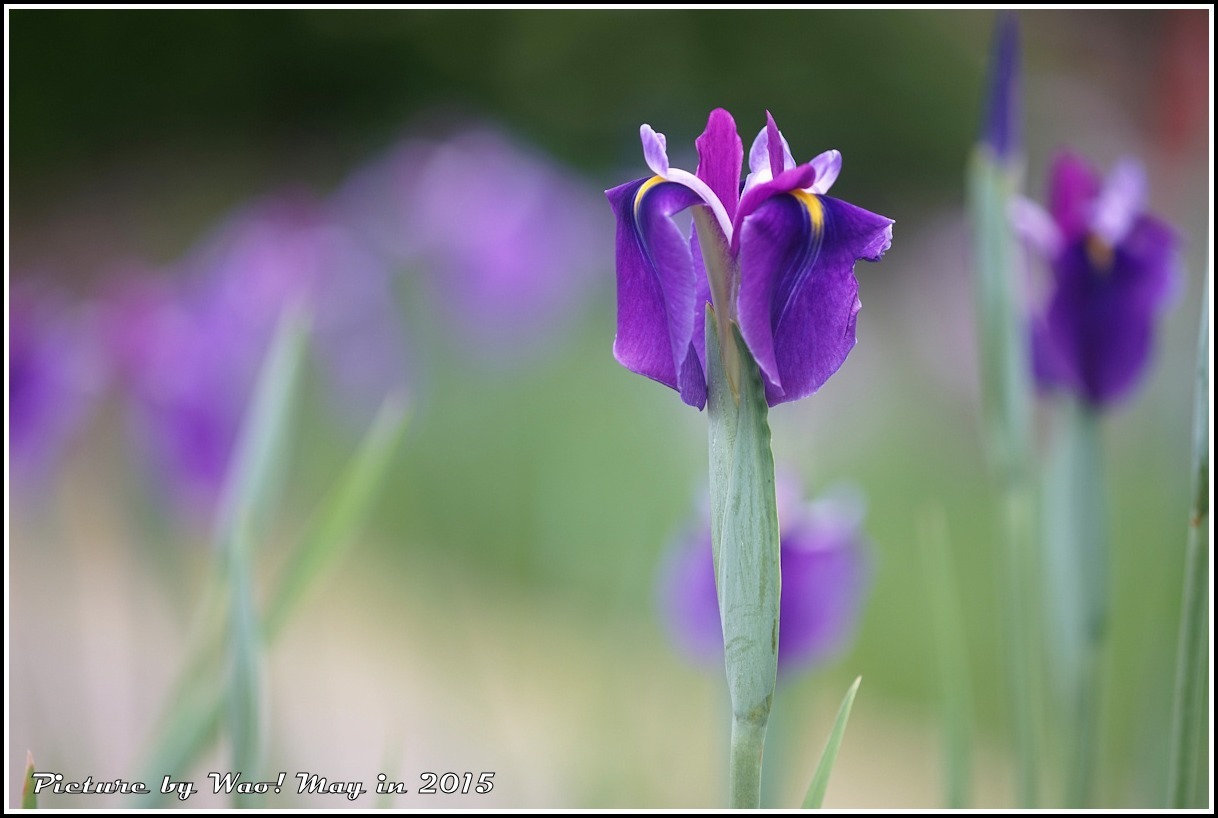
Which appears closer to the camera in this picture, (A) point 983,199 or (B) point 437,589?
(A) point 983,199

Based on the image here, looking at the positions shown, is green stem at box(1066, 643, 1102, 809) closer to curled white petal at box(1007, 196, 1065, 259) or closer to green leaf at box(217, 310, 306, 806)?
curled white petal at box(1007, 196, 1065, 259)

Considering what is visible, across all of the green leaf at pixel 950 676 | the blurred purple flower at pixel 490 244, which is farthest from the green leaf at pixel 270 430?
the blurred purple flower at pixel 490 244

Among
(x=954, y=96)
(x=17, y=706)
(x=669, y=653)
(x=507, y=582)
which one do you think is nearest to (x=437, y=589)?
(x=507, y=582)

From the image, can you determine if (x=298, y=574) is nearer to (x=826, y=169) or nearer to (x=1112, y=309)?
(x=826, y=169)

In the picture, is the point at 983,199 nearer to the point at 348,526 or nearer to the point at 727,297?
the point at 727,297

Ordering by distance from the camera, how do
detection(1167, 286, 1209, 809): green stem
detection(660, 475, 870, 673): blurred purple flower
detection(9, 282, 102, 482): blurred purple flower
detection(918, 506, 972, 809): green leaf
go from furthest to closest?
detection(9, 282, 102, 482): blurred purple flower < detection(660, 475, 870, 673): blurred purple flower < detection(918, 506, 972, 809): green leaf < detection(1167, 286, 1209, 809): green stem

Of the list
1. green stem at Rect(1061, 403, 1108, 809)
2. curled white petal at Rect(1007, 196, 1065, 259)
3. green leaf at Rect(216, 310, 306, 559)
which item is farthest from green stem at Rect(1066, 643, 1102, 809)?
green leaf at Rect(216, 310, 306, 559)
